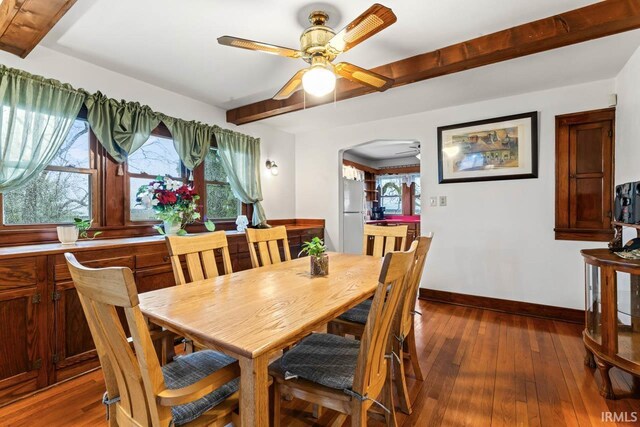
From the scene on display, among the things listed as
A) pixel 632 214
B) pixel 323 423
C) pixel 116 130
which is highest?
pixel 116 130

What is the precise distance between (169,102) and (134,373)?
302 centimetres

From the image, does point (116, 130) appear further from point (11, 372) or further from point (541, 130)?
point (541, 130)

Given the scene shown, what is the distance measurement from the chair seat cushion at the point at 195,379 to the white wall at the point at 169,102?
2.52 m

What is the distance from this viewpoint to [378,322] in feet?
3.62

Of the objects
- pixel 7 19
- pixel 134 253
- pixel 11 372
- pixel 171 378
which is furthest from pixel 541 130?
pixel 11 372

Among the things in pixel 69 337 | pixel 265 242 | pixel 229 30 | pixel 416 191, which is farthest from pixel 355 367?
pixel 416 191

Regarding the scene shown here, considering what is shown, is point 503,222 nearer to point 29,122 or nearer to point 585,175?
point 585,175

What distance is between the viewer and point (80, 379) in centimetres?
212

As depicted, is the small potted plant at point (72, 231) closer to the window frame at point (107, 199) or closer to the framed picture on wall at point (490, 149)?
the window frame at point (107, 199)

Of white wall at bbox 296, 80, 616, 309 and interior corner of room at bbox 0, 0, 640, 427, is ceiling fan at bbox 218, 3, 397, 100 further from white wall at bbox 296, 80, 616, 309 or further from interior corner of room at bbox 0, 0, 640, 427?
white wall at bbox 296, 80, 616, 309

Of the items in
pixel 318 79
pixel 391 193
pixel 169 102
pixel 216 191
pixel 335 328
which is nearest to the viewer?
pixel 318 79

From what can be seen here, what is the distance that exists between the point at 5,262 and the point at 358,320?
2168 mm

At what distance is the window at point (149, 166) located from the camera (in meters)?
2.96

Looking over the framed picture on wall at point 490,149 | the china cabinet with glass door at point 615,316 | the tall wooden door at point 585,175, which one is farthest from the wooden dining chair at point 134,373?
the tall wooden door at point 585,175
